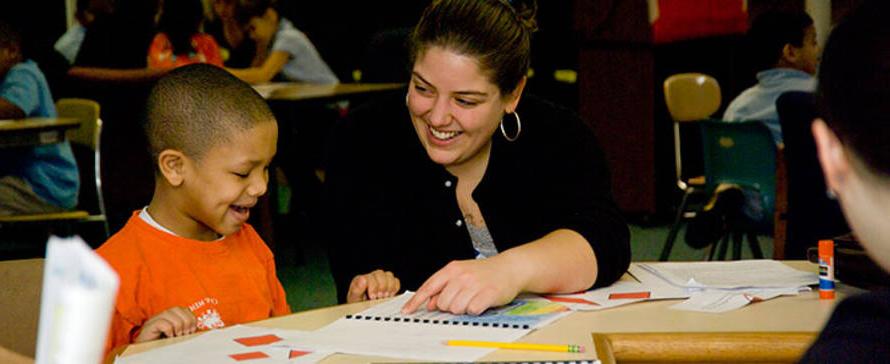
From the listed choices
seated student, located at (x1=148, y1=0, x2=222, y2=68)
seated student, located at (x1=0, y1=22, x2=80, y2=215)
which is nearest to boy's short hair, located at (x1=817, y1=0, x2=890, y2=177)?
seated student, located at (x1=0, y1=22, x2=80, y2=215)

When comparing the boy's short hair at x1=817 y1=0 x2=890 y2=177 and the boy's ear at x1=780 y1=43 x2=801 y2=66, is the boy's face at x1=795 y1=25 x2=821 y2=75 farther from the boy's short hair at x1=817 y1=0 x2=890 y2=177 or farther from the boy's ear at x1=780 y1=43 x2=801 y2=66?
the boy's short hair at x1=817 y1=0 x2=890 y2=177

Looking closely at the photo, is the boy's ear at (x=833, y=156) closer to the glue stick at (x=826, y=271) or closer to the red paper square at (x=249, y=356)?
the red paper square at (x=249, y=356)

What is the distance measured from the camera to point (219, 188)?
2.06 meters

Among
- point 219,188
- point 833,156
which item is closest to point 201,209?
point 219,188

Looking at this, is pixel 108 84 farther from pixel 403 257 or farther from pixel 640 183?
pixel 403 257

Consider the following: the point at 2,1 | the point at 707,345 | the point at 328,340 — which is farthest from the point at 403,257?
the point at 2,1

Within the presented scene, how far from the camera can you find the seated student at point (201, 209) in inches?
77.9

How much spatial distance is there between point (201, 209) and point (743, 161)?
298 centimetres

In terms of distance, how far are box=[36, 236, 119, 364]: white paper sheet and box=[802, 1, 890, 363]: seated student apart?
541 millimetres

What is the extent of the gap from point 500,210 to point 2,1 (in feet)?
27.7

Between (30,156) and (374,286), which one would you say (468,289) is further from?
(30,156)

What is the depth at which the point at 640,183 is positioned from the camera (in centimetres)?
704

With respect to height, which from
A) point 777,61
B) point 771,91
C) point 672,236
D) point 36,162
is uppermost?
point 777,61

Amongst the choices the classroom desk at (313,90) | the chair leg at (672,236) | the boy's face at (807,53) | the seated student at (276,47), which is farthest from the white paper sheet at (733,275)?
the seated student at (276,47)
